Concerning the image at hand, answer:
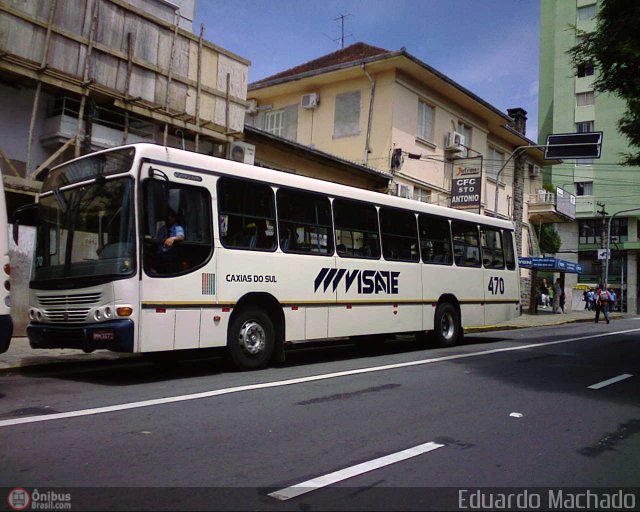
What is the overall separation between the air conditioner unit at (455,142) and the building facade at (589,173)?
25.8 m

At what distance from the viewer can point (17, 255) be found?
1181 centimetres

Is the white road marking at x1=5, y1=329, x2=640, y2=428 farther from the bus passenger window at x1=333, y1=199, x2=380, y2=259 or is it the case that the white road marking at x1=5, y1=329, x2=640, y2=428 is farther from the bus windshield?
the bus passenger window at x1=333, y1=199, x2=380, y2=259

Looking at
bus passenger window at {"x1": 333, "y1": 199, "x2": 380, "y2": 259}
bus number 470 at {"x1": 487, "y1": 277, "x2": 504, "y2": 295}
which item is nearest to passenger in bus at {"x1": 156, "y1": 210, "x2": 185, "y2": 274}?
bus passenger window at {"x1": 333, "y1": 199, "x2": 380, "y2": 259}

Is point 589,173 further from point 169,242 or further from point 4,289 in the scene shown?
point 4,289

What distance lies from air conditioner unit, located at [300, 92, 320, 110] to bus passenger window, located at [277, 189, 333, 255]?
15814mm

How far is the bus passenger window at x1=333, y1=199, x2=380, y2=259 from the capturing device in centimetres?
1022

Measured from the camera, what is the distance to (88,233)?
769 centimetres

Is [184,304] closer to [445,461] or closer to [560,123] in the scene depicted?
[445,461]

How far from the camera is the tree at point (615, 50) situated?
28.7 feet

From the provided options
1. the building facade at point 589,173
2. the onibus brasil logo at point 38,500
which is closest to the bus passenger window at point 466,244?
the onibus brasil logo at point 38,500

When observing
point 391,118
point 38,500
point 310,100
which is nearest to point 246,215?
point 38,500

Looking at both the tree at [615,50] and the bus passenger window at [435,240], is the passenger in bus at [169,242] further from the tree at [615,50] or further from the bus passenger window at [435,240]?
the tree at [615,50]

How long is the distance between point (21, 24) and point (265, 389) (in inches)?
343

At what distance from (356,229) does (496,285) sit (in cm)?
542
